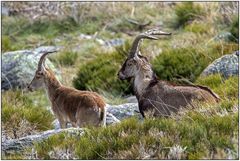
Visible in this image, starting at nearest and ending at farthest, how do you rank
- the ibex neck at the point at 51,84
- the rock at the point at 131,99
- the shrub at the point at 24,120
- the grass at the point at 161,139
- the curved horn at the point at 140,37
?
the grass at the point at 161,139
the curved horn at the point at 140,37
the shrub at the point at 24,120
the ibex neck at the point at 51,84
the rock at the point at 131,99

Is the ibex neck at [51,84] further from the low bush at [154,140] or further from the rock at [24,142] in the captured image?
the low bush at [154,140]

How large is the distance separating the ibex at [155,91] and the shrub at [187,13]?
30.4 ft

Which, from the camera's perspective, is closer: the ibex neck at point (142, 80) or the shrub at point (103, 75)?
the ibex neck at point (142, 80)

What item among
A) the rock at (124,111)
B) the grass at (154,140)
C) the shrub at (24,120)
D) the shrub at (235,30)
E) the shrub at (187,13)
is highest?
the grass at (154,140)

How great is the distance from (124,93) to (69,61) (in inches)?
132

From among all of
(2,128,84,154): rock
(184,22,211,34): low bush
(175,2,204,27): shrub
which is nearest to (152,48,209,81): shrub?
(184,22,211,34): low bush

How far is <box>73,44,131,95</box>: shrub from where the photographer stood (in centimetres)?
1582

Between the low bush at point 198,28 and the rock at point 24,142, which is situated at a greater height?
the rock at point 24,142

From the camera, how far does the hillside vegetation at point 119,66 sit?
7918 millimetres

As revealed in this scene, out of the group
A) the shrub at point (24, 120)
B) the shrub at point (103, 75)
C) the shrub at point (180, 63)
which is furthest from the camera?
the shrub at point (103, 75)

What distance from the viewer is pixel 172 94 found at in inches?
401

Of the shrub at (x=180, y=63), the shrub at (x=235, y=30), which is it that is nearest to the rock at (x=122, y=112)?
the shrub at (x=180, y=63)

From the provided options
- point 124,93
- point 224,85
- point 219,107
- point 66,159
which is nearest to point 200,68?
point 124,93

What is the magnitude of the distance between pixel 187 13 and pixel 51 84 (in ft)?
29.2
